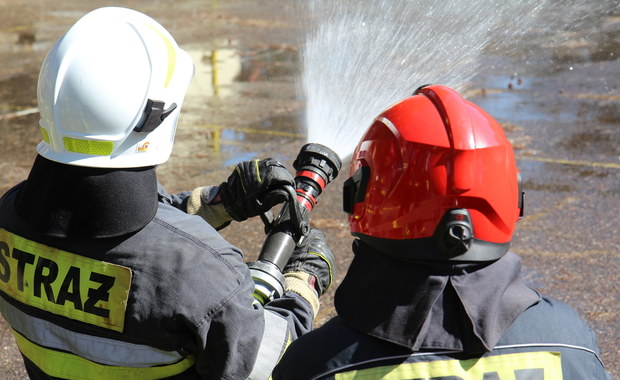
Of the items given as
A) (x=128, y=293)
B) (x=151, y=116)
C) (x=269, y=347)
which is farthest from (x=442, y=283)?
(x=151, y=116)

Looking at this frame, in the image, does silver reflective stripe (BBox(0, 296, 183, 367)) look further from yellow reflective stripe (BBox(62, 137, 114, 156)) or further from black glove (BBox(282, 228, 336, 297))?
black glove (BBox(282, 228, 336, 297))

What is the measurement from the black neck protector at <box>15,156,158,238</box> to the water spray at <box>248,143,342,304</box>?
1.84 ft

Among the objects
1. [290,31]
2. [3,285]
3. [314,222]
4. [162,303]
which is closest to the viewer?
[162,303]

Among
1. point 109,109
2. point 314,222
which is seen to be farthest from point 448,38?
point 109,109

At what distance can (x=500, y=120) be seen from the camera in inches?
314

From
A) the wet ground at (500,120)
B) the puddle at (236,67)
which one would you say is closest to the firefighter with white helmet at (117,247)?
the wet ground at (500,120)

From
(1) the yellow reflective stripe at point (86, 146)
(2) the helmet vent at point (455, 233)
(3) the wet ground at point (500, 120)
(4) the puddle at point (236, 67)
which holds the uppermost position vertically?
(2) the helmet vent at point (455, 233)

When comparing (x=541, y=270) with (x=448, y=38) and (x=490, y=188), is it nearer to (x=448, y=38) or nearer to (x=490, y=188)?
(x=448, y=38)

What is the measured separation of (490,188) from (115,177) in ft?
3.17

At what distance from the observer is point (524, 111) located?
8.30 m

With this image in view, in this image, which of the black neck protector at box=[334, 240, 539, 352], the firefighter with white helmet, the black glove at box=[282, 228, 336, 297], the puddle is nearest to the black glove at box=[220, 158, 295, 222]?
the black glove at box=[282, 228, 336, 297]

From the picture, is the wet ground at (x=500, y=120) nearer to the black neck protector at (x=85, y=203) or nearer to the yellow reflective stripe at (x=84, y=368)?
the yellow reflective stripe at (x=84, y=368)

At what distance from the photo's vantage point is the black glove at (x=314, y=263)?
2.71 metres

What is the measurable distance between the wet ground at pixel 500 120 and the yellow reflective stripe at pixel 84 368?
176cm
